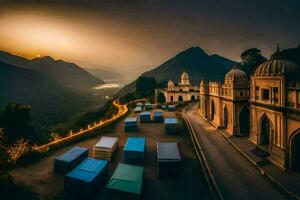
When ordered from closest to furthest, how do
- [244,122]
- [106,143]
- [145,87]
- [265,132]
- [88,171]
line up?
1. [88,171]
2. [106,143]
3. [265,132]
4. [244,122]
5. [145,87]

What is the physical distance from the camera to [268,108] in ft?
80.0

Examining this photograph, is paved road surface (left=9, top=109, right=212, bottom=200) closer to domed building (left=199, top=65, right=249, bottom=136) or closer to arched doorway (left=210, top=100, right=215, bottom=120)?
domed building (left=199, top=65, right=249, bottom=136)

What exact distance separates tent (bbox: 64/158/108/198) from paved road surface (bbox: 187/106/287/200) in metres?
11.5

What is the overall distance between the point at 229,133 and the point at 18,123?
43.3 m

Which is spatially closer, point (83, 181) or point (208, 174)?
point (83, 181)

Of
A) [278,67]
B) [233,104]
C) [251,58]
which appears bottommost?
[233,104]

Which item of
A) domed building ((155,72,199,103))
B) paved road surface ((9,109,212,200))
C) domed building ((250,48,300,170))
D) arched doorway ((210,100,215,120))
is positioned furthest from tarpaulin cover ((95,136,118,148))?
domed building ((155,72,199,103))

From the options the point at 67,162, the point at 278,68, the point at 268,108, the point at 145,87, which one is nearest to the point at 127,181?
the point at 67,162

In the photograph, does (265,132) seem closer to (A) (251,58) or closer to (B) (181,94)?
(B) (181,94)

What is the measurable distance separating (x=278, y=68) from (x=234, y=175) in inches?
549

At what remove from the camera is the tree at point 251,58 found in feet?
277

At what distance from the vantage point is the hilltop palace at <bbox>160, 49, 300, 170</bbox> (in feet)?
68.2

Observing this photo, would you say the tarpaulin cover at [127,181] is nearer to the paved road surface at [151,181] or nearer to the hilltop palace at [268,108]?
the paved road surface at [151,181]

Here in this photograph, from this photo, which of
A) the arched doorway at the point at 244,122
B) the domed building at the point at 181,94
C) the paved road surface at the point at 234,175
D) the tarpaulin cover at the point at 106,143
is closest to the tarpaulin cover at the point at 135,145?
the tarpaulin cover at the point at 106,143
